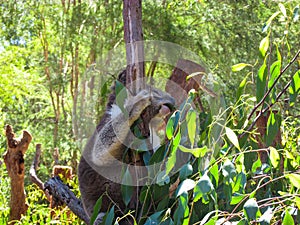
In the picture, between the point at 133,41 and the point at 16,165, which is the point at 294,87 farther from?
the point at 16,165

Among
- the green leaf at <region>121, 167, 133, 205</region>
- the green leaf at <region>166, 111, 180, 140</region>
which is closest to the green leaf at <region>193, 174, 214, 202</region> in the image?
the green leaf at <region>166, 111, 180, 140</region>

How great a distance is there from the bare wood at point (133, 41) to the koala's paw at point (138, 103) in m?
0.08

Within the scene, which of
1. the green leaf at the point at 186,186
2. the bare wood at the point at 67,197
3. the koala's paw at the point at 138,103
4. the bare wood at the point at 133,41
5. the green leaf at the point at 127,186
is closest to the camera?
the green leaf at the point at 186,186

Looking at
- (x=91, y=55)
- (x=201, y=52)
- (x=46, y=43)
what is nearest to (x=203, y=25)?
(x=201, y=52)

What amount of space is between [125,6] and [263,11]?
587cm

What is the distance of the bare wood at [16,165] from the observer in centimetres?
492

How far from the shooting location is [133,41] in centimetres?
228

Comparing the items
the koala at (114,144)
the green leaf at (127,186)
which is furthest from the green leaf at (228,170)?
the koala at (114,144)

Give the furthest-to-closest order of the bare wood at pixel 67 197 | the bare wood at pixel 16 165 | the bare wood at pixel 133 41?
the bare wood at pixel 16 165
the bare wood at pixel 67 197
the bare wood at pixel 133 41

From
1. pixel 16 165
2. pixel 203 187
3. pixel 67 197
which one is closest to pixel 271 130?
pixel 203 187

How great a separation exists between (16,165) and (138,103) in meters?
2.86

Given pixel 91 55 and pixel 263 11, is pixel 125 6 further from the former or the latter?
pixel 91 55

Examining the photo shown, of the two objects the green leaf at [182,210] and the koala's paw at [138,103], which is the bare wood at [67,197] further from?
the green leaf at [182,210]

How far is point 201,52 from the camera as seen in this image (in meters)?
8.23
